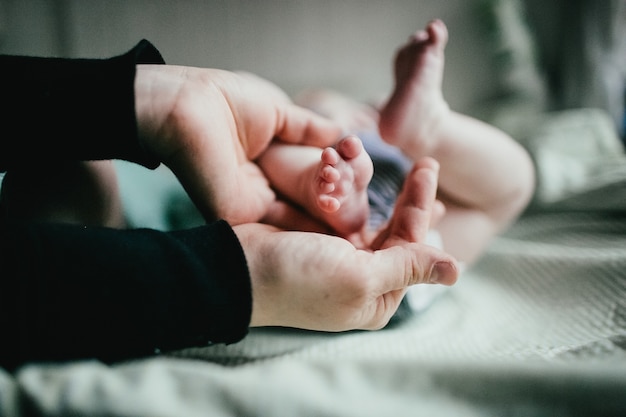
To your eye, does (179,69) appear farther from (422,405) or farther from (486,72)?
(486,72)

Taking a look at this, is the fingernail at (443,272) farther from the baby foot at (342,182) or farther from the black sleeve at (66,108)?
the black sleeve at (66,108)

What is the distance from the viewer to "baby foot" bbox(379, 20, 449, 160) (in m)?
0.62

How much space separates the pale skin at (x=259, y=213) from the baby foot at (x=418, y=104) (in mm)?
117

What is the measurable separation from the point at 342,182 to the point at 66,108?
0.23 meters

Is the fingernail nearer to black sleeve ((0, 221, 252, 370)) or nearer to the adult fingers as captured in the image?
the adult fingers

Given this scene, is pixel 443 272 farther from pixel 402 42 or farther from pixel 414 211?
pixel 402 42

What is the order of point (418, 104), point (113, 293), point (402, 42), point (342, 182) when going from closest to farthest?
1. point (113, 293)
2. point (342, 182)
3. point (418, 104)
4. point (402, 42)

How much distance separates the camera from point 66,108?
37 cm

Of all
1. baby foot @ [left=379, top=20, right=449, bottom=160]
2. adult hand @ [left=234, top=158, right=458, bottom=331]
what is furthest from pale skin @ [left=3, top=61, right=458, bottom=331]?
baby foot @ [left=379, top=20, right=449, bottom=160]

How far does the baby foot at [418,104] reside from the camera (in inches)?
24.3

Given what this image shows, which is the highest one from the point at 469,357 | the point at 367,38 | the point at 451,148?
the point at 367,38

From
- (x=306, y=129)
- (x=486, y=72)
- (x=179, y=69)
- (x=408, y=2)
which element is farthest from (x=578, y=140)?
(x=179, y=69)

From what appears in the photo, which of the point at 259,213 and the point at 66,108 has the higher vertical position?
the point at 66,108

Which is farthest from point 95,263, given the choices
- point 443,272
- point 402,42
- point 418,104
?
point 402,42
